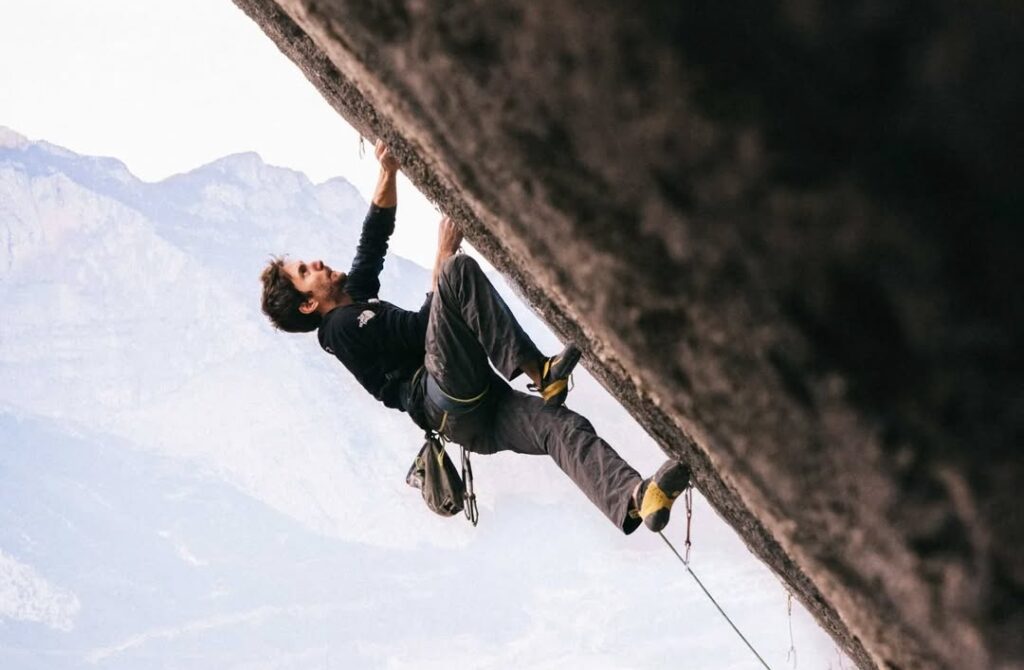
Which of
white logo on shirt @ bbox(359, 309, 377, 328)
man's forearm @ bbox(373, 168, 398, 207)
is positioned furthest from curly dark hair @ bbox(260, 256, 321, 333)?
man's forearm @ bbox(373, 168, 398, 207)

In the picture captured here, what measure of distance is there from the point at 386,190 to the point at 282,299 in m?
0.69

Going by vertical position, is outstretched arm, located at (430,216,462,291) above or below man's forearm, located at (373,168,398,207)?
below

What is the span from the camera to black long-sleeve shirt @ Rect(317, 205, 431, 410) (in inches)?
145

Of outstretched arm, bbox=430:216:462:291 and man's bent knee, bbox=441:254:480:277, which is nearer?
man's bent knee, bbox=441:254:480:277

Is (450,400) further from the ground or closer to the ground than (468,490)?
further from the ground

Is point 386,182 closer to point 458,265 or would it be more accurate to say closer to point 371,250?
point 371,250

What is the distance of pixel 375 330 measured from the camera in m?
3.69

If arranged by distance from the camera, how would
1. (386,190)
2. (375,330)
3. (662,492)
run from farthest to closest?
(386,190) < (375,330) < (662,492)

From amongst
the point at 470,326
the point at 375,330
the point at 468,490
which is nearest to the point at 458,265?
the point at 470,326

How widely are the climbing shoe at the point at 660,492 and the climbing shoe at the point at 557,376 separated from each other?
19.4 inches

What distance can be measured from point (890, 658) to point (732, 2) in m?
0.96

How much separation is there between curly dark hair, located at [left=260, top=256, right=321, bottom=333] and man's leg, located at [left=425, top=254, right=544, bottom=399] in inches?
32.1

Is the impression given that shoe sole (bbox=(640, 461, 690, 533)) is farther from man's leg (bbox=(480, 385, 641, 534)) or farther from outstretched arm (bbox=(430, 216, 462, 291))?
outstretched arm (bbox=(430, 216, 462, 291))

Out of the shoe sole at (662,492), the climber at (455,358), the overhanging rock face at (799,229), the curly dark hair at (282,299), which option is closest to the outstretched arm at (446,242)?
the climber at (455,358)
